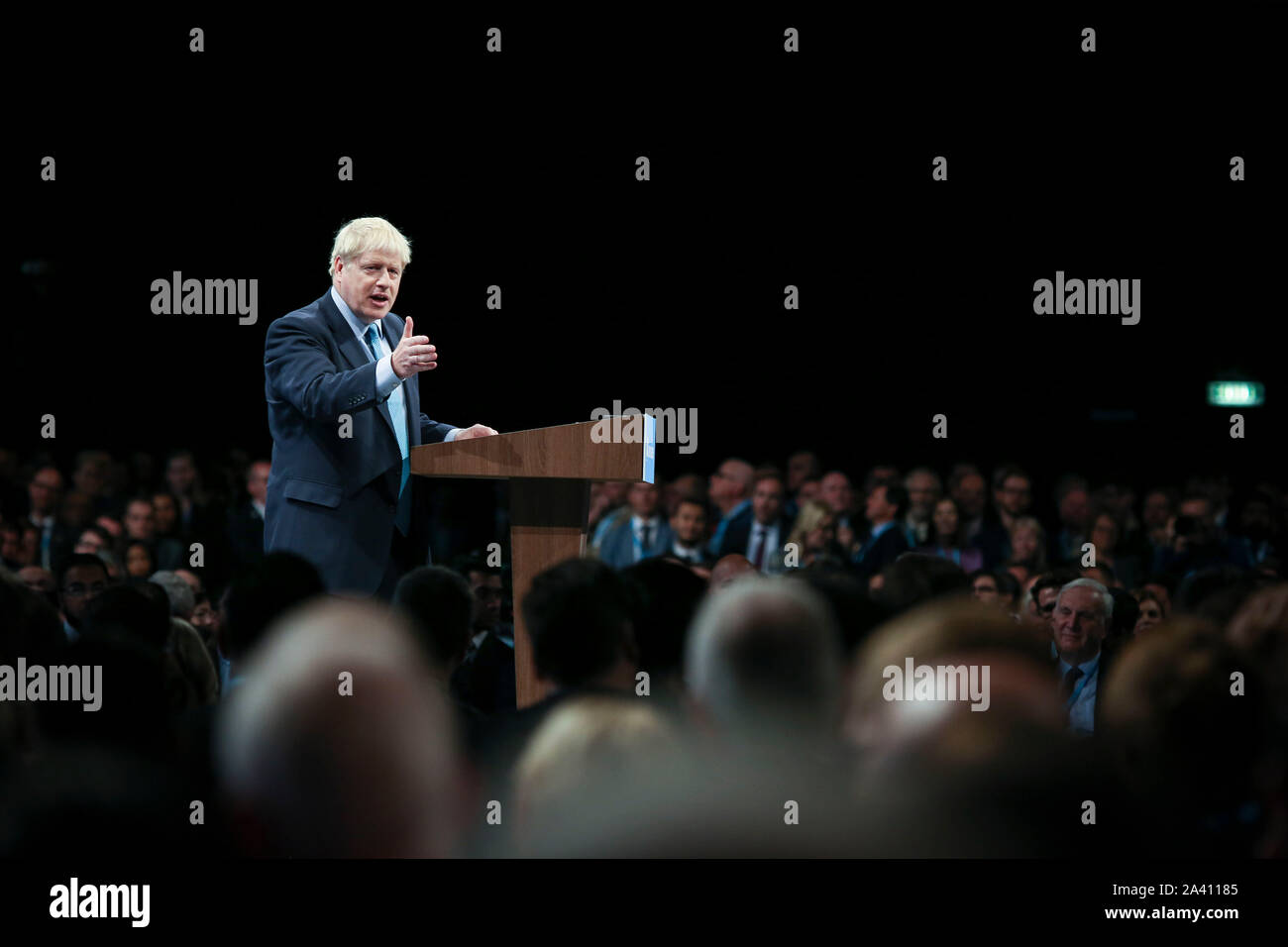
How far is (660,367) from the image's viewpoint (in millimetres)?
9094

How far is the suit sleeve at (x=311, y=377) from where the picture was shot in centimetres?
344

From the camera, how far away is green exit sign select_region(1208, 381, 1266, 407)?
395 inches

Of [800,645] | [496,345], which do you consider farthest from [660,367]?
[800,645]

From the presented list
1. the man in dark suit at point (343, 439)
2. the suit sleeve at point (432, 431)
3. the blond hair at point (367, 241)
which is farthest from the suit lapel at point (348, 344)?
the suit sleeve at point (432, 431)

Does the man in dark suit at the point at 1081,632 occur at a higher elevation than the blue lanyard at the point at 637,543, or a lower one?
lower

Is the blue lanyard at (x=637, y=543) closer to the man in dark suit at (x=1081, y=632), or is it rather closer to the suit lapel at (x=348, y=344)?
the man in dark suit at (x=1081, y=632)

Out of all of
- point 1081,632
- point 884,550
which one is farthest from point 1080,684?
point 884,550
